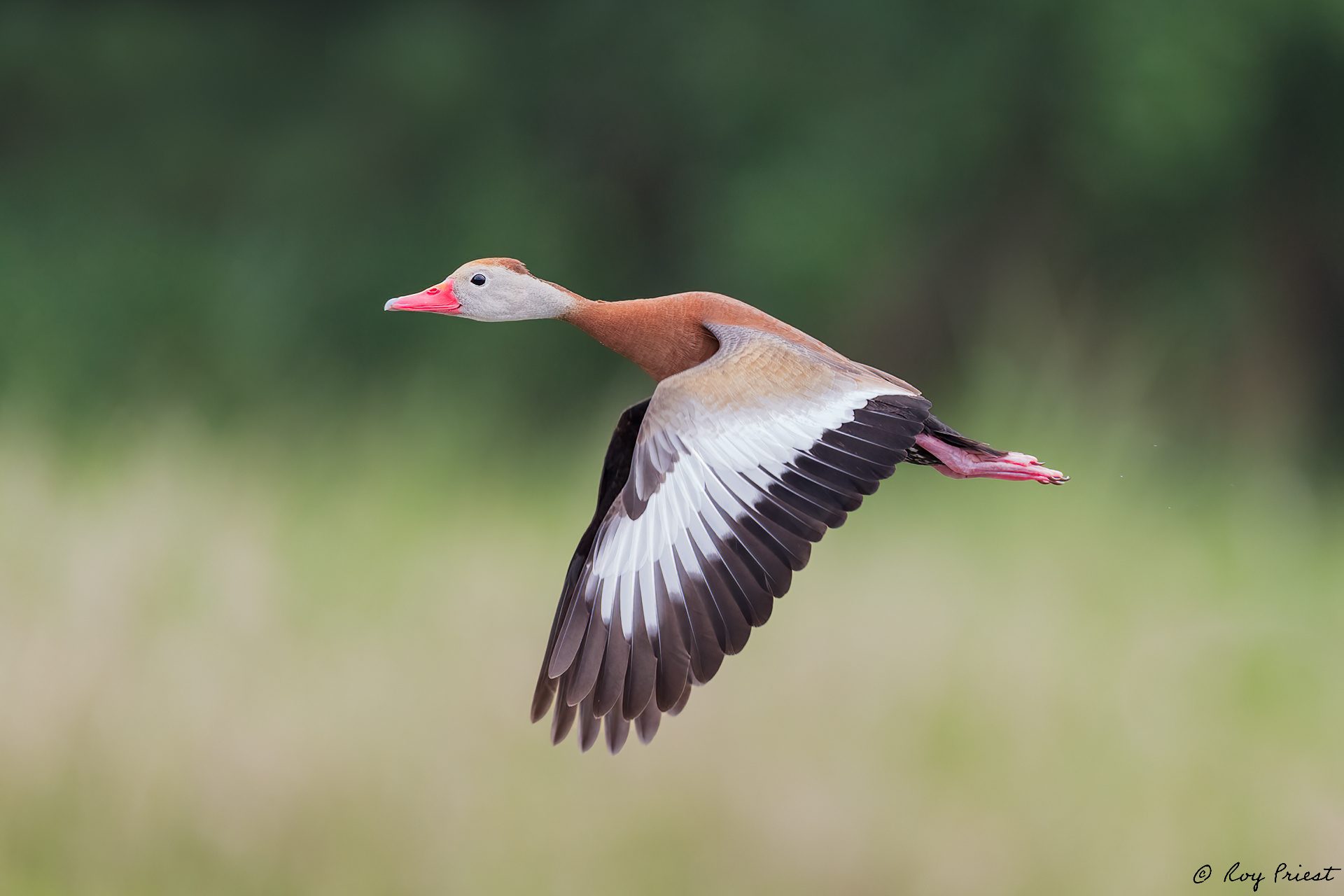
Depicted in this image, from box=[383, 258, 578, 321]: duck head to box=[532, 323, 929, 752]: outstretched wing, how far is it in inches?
16.0

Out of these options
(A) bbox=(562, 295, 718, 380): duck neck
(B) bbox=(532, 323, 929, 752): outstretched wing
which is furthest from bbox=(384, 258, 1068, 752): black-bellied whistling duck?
(A) bbox=(562, 295, 718, 380): duck neck

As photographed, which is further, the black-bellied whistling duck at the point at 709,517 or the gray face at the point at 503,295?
the gray face at the point at 503,295

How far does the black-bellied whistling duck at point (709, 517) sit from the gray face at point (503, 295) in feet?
1.25

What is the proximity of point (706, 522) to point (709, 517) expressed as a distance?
11 millimetres

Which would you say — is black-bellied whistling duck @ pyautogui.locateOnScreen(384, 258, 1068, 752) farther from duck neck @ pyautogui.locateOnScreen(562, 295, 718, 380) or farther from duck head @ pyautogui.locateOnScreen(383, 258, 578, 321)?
duck head @ pyautogui.locateOnScreen(383, 258, 578, 321)

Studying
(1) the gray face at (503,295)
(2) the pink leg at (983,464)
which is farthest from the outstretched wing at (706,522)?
(1) the gray face at (503,295)

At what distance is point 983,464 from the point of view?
10.8 ft

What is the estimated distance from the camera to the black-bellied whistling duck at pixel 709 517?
2832mm

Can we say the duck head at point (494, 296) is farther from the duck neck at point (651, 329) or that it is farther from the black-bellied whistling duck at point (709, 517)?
the black-bellied whistling duck at point (709, 517)

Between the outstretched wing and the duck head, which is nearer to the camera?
the outstretched wing

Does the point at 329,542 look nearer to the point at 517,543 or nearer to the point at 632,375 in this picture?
the point at 517,543

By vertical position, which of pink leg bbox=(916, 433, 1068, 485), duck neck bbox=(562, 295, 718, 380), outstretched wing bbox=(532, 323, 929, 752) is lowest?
outstretched wing bbox=(532, 323, 929, 752)

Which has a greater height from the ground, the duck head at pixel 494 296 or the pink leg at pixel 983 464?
the duck head at pixel 494 296

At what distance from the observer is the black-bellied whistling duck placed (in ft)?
9.29
